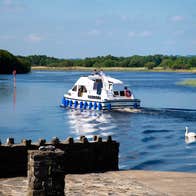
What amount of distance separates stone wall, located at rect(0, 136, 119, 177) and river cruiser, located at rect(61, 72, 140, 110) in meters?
34.6

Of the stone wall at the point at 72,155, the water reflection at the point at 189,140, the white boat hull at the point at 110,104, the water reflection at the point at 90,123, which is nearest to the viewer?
the stone wall at the point at 72,155

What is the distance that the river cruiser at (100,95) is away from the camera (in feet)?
172

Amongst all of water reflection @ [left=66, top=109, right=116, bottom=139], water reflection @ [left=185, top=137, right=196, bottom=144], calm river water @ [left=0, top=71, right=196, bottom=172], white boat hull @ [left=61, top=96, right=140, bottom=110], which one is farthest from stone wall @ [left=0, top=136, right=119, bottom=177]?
white boat hull @ [left=61, top=96, right=140, bottom=110]

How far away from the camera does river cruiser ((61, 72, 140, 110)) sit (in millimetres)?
52531

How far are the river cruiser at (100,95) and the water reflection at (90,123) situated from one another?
0.93 meters

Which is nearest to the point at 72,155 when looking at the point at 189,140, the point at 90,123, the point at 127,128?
the point at 189,140

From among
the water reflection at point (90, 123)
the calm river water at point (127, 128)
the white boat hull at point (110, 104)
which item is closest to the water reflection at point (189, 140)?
the calm river water at point (127, 128)

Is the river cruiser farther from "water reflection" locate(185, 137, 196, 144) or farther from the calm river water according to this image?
"water reflection" locate(185, 137, 196, 144)

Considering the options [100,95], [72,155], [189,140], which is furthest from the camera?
[100,95]

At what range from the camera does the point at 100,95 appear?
5344 centimetres

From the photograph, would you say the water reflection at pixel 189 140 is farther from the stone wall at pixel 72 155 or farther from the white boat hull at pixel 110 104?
the white boat hull at pixel 110 104

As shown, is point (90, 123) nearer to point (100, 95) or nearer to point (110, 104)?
point (110, 104)

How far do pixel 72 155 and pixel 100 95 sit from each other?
36.7 meters

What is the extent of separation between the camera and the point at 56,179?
10.1m
